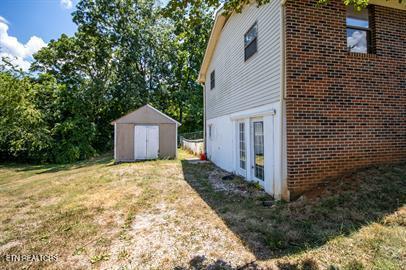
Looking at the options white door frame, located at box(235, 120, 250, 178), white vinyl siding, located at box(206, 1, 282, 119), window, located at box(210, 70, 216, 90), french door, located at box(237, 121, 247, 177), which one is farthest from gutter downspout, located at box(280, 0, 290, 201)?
window, located at box(210, 70, 216, 90)

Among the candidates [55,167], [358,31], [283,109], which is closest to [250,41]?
[358,31]

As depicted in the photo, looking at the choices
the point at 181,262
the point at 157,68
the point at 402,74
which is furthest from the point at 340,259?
the point at 157,68

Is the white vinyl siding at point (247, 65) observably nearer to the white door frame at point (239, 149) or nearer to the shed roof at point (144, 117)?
the white door frame at point (239, 149)

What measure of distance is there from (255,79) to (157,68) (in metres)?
19.8

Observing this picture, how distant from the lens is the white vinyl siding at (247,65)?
571cm

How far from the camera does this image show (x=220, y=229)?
168 inches

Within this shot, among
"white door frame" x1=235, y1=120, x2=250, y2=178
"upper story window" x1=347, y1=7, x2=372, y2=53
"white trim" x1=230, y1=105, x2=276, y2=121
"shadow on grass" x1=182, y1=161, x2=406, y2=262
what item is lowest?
"shadow on grass" x1=182, y1=161, x2=406, y2=262

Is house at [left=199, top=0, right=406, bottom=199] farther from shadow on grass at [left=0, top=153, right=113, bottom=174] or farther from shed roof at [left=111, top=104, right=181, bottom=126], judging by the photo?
shadow on grass at [left=0, top=153, right=113, bottom=174]

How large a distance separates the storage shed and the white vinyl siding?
13.7 feet

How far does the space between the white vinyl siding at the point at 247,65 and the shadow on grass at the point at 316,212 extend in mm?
2393

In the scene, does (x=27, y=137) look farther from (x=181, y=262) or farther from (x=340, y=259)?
(x=340, y=259)

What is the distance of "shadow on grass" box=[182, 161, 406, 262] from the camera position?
3.67 meters

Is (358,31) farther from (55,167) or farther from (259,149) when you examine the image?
(55,167)

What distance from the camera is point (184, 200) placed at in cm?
611
